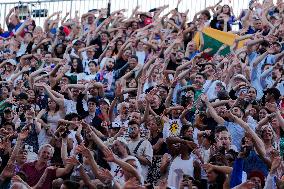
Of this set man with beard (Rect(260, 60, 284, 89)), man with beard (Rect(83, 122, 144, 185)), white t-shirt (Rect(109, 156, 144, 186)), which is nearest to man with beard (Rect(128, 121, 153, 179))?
man with beard (Rect(83, 122, 144, 185))

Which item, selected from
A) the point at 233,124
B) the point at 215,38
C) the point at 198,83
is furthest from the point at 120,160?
the point at 215,38

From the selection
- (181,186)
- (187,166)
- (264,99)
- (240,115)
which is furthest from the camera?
(264,99)

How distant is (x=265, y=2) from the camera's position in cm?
1944

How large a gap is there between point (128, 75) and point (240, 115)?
4.24 m

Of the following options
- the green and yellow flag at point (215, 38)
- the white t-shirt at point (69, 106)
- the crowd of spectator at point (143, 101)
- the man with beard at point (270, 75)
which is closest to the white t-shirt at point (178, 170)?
the crowd of spectator at point (143, 101)

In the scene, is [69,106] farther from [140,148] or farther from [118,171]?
[118,171]

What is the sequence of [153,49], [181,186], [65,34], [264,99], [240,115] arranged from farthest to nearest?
[65,34], [153,49], [264,99], [240,115], [181,186]

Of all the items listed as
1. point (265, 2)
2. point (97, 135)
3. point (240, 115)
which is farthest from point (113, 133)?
point (265, 2)

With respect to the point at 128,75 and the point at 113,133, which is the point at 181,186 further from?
the point at 128,75

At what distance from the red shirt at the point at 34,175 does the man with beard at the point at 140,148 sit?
1.09m

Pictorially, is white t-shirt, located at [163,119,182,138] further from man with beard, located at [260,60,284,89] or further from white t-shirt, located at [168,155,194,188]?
man with beard, located at [260,60,284,89]

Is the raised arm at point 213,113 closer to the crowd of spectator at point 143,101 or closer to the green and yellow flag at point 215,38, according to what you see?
the crowd of spectator at point 143,101

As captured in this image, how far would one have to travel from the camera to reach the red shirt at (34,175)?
12.1m

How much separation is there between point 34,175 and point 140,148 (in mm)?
1420
